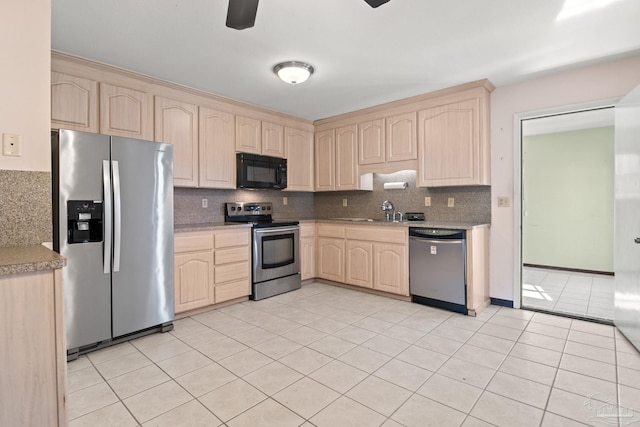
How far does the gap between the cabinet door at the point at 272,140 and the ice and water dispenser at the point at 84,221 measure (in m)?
2.17

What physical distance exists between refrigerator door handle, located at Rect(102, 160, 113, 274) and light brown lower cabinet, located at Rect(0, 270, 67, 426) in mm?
1465

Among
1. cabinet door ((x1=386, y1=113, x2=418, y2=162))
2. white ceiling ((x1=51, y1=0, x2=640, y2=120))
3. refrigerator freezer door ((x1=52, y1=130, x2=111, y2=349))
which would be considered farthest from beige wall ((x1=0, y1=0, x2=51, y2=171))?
cabinet door ((x1=386, y1=113, x2=418, y2=162))

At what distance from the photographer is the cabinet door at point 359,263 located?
13.0ft

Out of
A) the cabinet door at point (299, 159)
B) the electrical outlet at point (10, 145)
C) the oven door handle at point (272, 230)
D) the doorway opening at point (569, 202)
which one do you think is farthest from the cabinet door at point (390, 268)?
the electrical outlet at point (10, 145)

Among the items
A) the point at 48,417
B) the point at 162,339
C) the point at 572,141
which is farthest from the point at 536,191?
the point at 48,417

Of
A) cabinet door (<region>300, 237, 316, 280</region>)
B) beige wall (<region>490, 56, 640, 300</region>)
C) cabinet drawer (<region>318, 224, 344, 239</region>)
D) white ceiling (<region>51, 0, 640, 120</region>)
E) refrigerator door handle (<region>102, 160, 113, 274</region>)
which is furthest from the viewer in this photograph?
cabinet door (<region>300, 237, 316, 280</region>)

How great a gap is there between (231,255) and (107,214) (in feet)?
4.43

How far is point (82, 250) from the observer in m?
2.37

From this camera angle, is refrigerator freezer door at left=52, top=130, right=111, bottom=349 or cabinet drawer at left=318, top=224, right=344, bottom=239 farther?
cabinet drawer at left=318, top=224, right=344, bottom=239

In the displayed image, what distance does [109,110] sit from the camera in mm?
2898

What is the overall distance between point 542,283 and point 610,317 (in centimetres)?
140

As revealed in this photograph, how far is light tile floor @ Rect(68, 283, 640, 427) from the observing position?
1713mm

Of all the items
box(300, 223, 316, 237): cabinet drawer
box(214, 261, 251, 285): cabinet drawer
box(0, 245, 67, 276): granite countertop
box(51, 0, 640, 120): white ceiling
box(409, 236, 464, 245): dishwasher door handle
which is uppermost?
box(51, 0, 640, 120): white ceiling

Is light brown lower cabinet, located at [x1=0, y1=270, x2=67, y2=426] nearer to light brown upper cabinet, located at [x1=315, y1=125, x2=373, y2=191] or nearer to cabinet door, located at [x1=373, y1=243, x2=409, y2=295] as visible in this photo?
cabinet door, located at [x1=373, y1=243, x2=409, y2=295]
